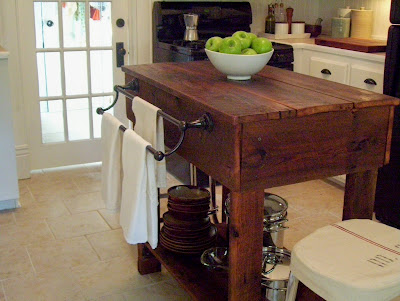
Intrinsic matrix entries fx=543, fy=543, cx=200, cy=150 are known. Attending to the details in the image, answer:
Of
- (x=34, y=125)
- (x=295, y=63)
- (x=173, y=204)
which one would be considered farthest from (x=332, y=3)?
(x=173, y=204)

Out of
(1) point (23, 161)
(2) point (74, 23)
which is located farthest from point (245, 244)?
(2) point (74, 23)

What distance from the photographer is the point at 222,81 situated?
2070 mm

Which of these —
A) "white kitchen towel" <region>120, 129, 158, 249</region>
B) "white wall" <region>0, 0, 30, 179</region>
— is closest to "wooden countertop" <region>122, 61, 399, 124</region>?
"white kitchen towel" <region>120, 129, 158, 249</region>

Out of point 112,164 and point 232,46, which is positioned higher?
point 232,46

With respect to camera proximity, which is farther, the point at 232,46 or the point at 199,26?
the point at 199,26

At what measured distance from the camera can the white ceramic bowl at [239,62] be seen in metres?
1.97

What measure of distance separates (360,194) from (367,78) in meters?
1.46

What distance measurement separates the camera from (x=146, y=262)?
8.39 ft

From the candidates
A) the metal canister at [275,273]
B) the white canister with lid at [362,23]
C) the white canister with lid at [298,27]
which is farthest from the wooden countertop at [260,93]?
the white canister with lid at [298,27]

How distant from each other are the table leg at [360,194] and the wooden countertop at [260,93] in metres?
0.30

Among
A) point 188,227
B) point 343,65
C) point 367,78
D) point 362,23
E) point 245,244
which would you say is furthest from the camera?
point 362,23

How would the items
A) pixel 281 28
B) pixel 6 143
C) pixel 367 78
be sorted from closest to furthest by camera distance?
pixel 6 143 < pixel 367 78 < pixel 281 28

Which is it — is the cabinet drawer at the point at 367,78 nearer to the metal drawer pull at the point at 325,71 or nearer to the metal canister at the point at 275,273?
the metal drawer pull at the point at 325,71

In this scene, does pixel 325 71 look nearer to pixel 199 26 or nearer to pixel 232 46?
pixel 199 26
